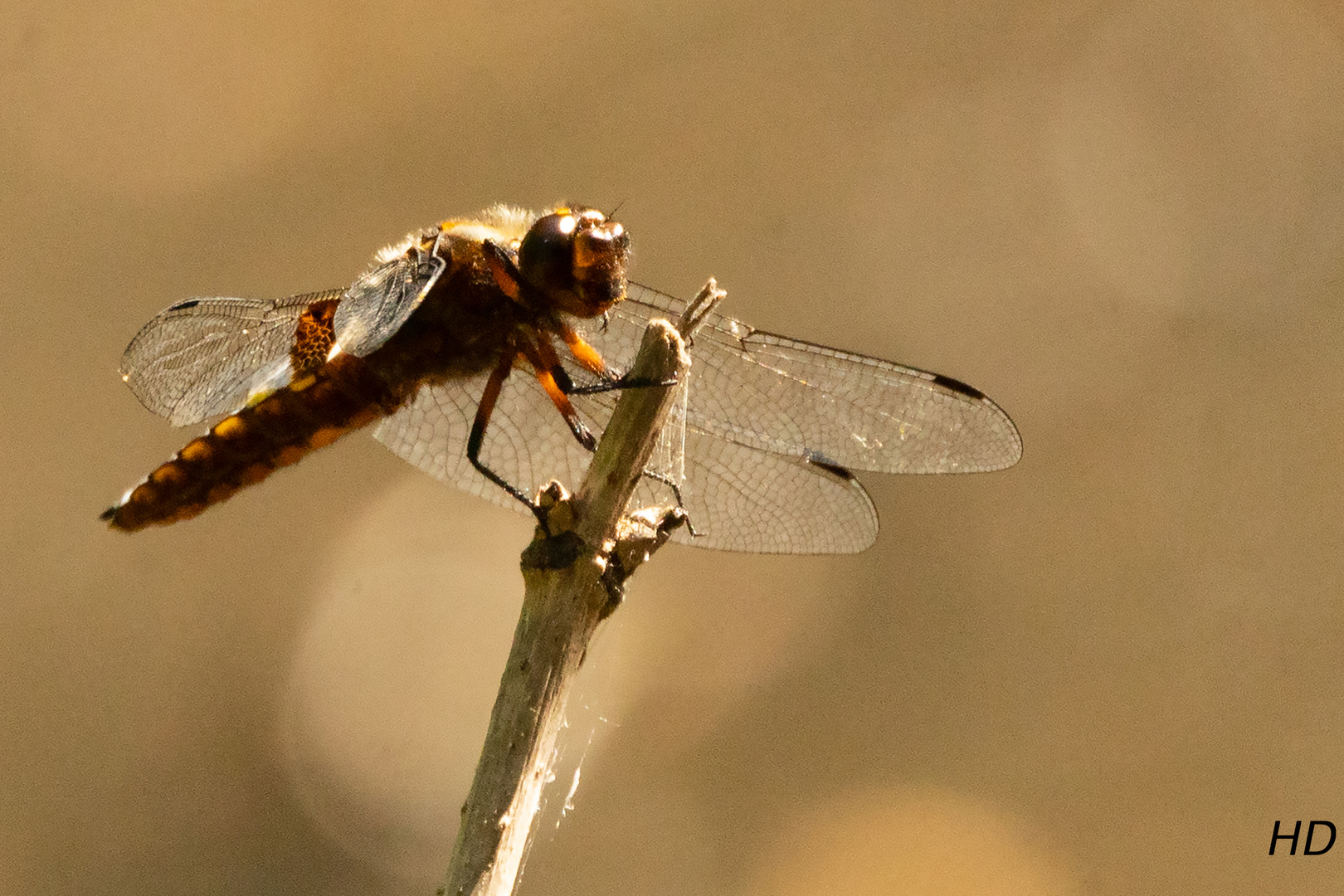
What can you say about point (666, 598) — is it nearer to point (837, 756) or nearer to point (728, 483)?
point (837, 756)

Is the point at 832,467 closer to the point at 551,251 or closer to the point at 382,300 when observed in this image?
the point at 551,251

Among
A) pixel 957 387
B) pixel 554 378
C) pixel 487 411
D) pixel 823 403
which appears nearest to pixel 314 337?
pixel 487 411

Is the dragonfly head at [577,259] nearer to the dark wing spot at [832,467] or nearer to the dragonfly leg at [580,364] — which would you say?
the dragonfly leg at [580,364]

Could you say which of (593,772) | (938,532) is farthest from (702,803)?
(938,532)

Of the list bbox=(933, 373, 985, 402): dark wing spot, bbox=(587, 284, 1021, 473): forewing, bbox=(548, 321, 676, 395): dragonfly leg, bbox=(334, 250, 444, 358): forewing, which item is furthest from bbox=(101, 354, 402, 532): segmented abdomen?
bbox=(933, 373, 985, 402): dark wing spot

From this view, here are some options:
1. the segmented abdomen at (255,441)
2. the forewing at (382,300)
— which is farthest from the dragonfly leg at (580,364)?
the segmented abdomen at (255,441)

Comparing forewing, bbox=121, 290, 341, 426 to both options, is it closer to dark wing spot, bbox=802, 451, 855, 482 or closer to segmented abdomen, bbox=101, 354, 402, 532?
segmented abdomen, bbox=101, 354, 402, 532
